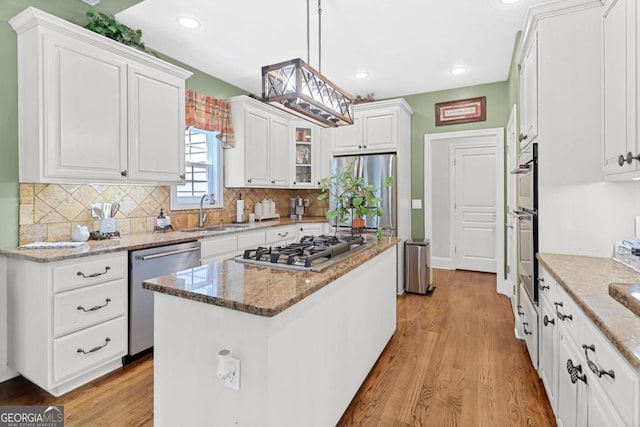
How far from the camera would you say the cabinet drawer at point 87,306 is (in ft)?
6.56

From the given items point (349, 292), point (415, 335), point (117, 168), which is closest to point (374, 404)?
point (349, 292)

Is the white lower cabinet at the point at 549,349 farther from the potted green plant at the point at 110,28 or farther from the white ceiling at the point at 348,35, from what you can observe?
the potted green plant at the point at 110,28

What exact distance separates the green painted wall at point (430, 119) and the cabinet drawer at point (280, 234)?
177cm

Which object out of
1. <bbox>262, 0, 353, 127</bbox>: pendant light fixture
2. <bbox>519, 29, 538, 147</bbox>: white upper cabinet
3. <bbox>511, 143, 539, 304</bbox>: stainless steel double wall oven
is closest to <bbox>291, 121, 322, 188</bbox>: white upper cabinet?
<bbox>262, 0, 353, 127</bbox>: pendant light fixture

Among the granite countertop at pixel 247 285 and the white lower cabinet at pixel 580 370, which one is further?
the granite countertop at pixel 247 285

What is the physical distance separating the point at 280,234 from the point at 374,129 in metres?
1.81

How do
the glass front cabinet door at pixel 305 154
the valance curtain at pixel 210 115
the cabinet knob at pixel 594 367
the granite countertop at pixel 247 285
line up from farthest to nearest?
the glass front cabinet door at pixel 305 154 < the valance curtain at pixel 210 115 < the granite countertop at pixel 247 285 < the cabinet knob at pixel 594 367

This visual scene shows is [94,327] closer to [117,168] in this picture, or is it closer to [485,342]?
[117,168]

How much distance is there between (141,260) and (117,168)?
76cm

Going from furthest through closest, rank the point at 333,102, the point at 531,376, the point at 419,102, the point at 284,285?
the point at 419,102 → the point at 531,376 → the point at 333,102 → the point at 284,285

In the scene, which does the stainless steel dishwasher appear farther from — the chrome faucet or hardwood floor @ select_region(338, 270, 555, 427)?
hardwood floor @ select_region(338, 270, 555, 427)

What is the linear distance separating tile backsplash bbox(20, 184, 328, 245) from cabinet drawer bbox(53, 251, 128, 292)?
59 centimetres

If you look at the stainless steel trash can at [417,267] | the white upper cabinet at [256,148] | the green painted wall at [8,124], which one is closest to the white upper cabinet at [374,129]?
the white upper cabinet at [256,148]

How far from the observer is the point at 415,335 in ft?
9.59
